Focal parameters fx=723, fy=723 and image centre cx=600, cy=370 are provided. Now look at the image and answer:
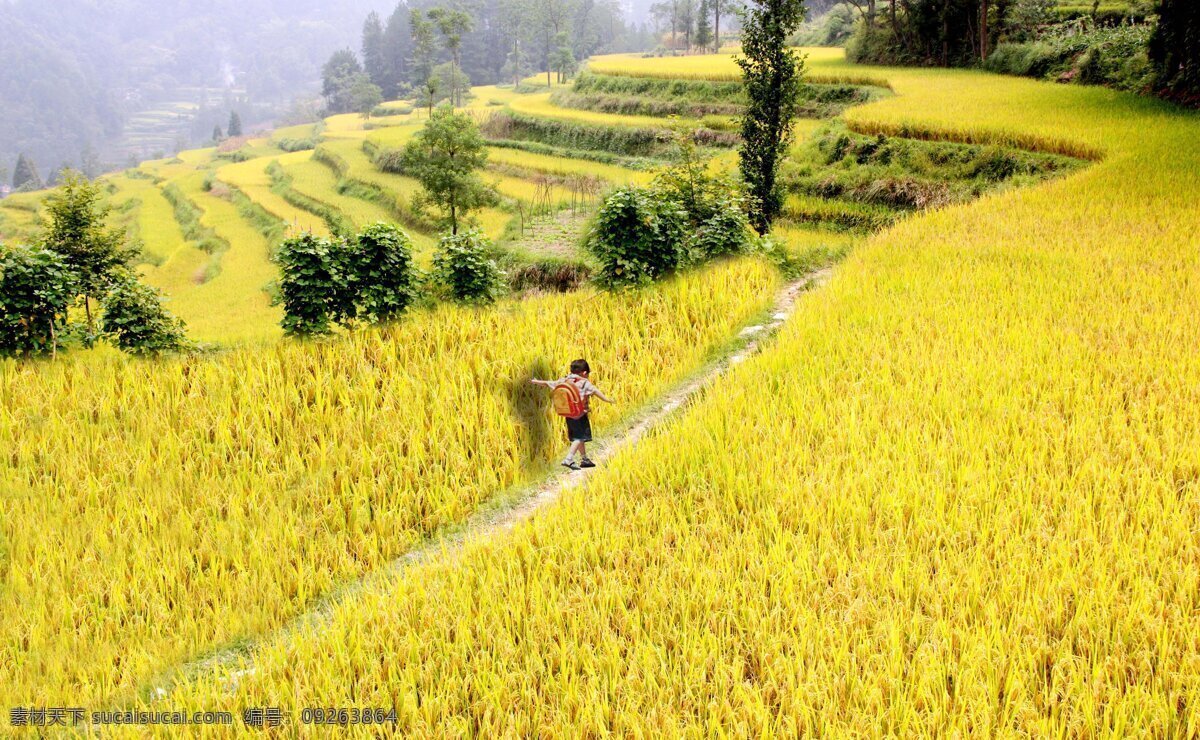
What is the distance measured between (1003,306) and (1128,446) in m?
2.98

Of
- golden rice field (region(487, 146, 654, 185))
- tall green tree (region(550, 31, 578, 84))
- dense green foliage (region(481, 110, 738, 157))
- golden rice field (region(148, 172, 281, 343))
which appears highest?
tall green tree (region(550, 31, 578, 84))

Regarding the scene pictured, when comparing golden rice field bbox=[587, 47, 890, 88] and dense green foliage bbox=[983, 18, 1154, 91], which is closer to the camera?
dense green foliage bbox=[983, 18, 1154, 91]

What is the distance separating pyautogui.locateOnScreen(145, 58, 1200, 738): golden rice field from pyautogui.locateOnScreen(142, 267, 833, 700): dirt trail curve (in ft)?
0.74

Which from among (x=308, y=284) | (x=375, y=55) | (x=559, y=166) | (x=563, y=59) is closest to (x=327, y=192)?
(x=559, y=166)

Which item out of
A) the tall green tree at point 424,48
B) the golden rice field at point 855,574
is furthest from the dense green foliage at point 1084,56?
the tall green tree at point 424,48

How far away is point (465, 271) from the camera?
8562mm

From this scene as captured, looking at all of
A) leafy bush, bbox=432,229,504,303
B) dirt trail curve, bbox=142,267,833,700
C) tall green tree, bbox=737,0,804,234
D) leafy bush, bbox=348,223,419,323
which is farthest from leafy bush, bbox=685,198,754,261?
leafy bush, bbox=348,223,419,323

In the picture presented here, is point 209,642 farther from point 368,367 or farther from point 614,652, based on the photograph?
point 368,367

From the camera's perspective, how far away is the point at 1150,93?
56.6 feet

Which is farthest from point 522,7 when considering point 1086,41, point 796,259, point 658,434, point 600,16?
point 658,434

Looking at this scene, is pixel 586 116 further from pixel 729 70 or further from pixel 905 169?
pixel 905 169

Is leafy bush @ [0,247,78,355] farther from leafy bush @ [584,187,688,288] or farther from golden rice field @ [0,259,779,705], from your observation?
leafy bush @ [584,187,688,288]

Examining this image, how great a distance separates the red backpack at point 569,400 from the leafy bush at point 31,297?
500cm

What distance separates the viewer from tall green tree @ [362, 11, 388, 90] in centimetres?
9400
